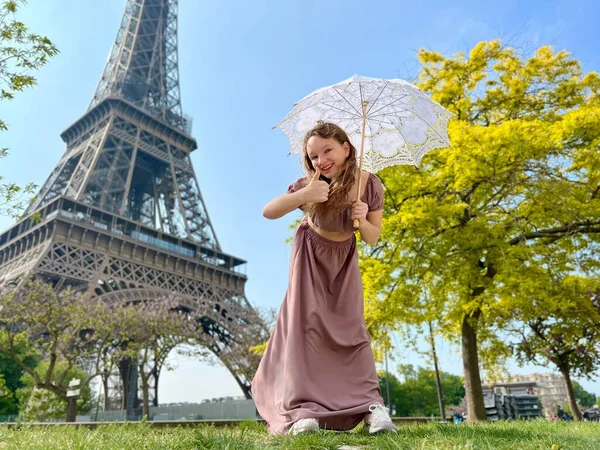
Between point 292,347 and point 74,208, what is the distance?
88.8 feet

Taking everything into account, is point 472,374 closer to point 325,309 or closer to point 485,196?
point 485,196

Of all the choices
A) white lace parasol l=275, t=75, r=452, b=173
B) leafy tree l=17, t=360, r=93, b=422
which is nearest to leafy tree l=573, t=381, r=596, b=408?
leafy tree l=17, t=360, r=93, b=422

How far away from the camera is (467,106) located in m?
9.30

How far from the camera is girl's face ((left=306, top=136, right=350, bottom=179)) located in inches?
122

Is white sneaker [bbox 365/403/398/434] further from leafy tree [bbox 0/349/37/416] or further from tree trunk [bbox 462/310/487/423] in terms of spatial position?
leafy tree [bbox 0/349/37/416]

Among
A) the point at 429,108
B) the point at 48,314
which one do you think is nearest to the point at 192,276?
the point at 48,314

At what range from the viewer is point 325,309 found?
122 inches

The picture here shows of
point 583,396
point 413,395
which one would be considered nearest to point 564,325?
point 413,395

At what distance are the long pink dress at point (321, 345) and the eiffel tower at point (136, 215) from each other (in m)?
21.6

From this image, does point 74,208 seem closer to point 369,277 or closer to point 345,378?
point 369,277

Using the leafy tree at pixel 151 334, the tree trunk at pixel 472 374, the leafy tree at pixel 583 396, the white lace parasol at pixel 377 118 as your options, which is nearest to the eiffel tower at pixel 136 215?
the leafy tree at pixel 151 334

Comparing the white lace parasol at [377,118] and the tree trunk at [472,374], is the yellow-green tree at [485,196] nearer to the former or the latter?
the tree trunk at [472,374]

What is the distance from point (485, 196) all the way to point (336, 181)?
20.7ft

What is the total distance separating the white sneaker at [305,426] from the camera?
101 inches
